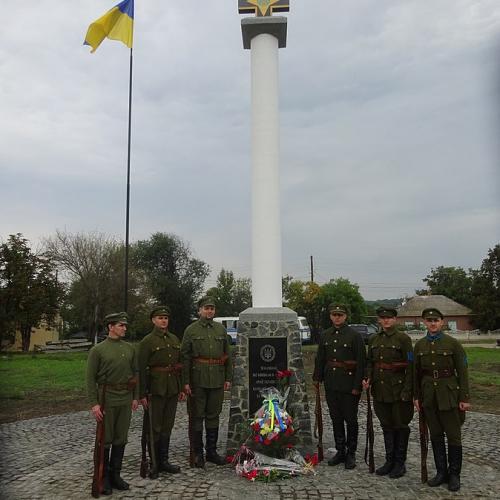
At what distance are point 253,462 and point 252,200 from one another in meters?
3.42

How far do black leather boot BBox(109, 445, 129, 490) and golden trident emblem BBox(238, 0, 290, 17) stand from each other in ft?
19.9

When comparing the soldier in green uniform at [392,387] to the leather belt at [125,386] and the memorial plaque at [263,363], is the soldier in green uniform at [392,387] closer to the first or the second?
the memorial plaque at [263,363]

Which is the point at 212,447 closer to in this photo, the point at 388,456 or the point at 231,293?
the point at 388,456

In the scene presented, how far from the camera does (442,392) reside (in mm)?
5359

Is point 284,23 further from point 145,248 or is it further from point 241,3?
point 145,248

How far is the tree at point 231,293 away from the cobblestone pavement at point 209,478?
116 ft

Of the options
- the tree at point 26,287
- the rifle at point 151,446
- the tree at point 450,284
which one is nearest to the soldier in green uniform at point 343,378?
the rifle at point 151,446

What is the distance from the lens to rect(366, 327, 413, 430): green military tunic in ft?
18.6

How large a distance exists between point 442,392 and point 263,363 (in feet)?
7.47

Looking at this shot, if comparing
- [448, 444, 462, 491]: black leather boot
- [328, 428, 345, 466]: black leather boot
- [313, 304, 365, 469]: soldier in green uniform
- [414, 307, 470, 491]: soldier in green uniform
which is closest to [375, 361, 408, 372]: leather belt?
[414, 307, 470, 491]: soldier in green uniform

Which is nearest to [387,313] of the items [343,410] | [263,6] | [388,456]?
[343,410]

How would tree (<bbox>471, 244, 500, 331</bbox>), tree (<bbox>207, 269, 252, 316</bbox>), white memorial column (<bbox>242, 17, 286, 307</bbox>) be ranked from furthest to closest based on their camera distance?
tree (<bbox>207, 269, 252, 316</bbox>)
tree (<bbox>471, 244, 500, 331</bbox>)
white memorial column (<bbox>242, 17, 286, 307</bbox>)

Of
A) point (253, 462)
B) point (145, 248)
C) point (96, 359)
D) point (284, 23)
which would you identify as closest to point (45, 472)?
point (96, 359)

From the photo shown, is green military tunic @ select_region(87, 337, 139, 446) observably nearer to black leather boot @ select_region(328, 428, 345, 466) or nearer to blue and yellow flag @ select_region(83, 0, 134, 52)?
black leather boot @ select_region(328, 428, 345, 466)
